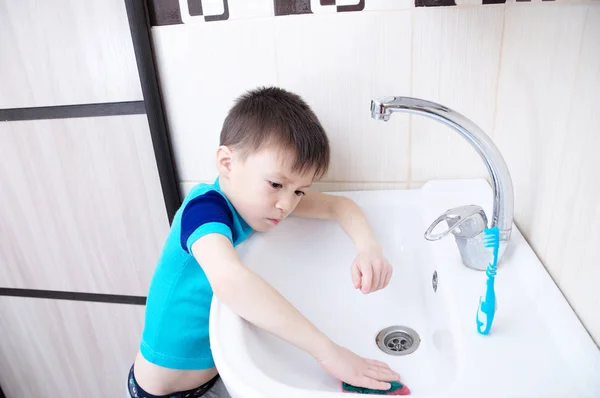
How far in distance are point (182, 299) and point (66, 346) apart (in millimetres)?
725

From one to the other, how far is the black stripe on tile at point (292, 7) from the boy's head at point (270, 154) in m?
0.17

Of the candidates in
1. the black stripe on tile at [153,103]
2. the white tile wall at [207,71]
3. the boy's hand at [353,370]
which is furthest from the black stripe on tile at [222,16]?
the boy's hand at [353,370]

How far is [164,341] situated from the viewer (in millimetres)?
747

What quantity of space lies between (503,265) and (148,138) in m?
0.70

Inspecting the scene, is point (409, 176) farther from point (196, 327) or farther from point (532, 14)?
point (196, 327)

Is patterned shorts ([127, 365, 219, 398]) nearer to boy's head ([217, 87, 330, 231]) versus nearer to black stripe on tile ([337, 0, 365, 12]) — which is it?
boy's head ([217, 87, 330, 231])

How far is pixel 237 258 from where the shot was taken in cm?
58

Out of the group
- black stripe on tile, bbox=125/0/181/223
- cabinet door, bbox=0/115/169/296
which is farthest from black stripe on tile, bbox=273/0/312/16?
cabinet door, bbox=0/115/169/296

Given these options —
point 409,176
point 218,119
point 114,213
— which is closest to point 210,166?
point 218,119

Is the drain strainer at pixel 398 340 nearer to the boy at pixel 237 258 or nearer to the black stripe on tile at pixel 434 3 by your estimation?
the boy at pixel 237 258

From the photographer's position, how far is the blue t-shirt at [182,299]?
69 centimetres

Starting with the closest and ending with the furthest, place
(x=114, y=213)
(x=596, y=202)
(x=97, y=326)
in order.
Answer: (x=596, y=202) → (x=114, y=213) → (x=97, y=326)

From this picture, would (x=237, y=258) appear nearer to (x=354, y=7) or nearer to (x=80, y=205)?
(x=354, y=7)

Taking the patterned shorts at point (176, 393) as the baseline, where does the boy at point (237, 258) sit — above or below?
above
